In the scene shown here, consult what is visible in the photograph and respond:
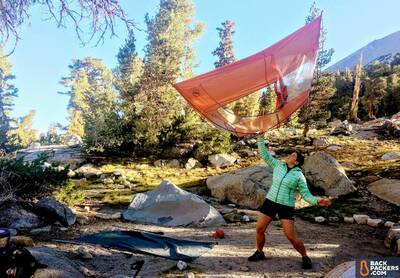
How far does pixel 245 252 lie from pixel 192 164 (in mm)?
13513

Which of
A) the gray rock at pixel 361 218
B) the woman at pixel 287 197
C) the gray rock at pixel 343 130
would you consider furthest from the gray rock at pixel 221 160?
the gray rock at pixel 343 130

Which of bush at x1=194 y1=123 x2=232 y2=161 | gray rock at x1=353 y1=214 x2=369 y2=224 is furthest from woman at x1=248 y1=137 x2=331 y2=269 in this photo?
bush at x1=194 y1=123 x2=232 y2=161

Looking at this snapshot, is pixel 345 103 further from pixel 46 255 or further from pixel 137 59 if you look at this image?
pixel 46 255

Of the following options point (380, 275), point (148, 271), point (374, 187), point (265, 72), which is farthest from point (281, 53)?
point (374, 187)

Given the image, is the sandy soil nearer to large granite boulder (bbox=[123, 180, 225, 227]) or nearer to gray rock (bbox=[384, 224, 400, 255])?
gray rock (bbox=[384, 224, 400, 255])

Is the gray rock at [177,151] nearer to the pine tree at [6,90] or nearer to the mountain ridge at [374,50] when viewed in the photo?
the pine tree at [6,90]

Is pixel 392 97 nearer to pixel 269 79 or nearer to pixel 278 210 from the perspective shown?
pixel 269 79

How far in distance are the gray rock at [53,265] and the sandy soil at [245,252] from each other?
14.2 inches

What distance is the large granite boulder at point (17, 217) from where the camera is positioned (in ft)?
26.5

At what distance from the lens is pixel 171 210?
34.6ft

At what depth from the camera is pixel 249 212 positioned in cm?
1112

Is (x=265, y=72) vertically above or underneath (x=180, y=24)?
underneath

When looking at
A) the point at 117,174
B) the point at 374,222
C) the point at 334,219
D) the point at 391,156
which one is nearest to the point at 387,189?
the point at 374,222

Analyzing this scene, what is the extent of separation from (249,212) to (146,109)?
41.7ft
